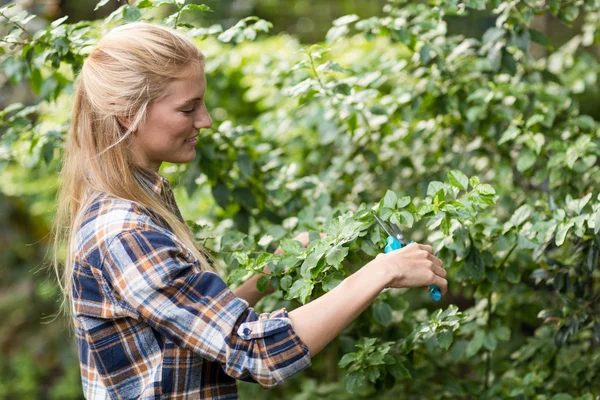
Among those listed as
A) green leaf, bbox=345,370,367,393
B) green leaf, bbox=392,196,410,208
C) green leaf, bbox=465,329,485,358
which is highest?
green leaf, bbox=392,196,410,208

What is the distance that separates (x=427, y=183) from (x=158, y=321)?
4.77 ft

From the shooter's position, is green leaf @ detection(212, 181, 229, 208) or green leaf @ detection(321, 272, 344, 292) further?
green leaf @ detection(212, 181, 229, 208)

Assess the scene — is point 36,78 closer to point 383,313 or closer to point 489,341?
point 383,313

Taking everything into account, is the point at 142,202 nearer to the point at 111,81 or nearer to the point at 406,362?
the point at 111,81

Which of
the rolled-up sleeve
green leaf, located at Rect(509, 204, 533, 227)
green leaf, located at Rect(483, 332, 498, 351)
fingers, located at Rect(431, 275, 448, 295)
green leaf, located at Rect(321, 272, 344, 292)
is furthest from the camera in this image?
green leaf, located at Rect(483, 332, 498, 351)

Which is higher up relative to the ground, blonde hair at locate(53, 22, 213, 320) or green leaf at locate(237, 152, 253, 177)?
blonde hair at locate(53, 22, 213, 320)

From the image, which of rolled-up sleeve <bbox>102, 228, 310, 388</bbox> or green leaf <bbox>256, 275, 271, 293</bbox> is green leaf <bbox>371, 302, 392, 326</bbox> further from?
rolled-up sleeve <bbox>102, 228, 310, 388</bbox>

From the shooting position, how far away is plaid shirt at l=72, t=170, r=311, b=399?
1364 millimetres

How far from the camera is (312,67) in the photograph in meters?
2.18

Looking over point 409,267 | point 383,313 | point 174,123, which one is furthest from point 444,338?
point 174,123

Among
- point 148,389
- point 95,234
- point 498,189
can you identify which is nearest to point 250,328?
point 148,389

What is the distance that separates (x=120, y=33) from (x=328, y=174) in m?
1.31

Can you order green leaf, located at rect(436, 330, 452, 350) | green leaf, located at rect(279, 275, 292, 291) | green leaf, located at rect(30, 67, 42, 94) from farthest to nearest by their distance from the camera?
green leaf, located at rect(30, 67, 42, 94) → green leaf, located at rect(436, 330, 452, 350) → green leaf, located at rect(279, 275, 292, 291)

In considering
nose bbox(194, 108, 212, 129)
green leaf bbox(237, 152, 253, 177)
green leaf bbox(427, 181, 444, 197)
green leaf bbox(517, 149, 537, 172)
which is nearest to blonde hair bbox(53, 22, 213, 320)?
nose bbox(194, 108, 212, 129)
